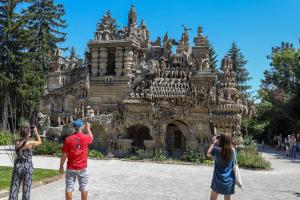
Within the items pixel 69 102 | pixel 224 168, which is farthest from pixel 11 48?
pixel 224 168

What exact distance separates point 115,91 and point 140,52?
11.9 ft

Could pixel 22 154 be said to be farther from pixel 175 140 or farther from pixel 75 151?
pixel 175 140

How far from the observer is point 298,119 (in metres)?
35.4

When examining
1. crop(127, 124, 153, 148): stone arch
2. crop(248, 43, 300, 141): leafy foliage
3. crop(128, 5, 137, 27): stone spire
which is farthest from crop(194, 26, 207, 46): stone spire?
crop(248, 43, 300, 141): leafy foliage

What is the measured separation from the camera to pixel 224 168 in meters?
7.89

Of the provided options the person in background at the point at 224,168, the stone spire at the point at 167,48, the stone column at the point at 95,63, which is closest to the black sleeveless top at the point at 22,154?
the person in background at the point at 224,168

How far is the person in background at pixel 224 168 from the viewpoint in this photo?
7.82 meters

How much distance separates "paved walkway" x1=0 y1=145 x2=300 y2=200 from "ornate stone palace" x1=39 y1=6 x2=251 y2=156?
3.68 metres

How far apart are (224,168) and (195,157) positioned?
45.2 ft

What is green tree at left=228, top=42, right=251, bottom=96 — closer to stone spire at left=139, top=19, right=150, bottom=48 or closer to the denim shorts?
stone spire at left=139, top=19, right=150, bottom=48

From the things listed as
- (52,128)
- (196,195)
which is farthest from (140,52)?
(196,195)

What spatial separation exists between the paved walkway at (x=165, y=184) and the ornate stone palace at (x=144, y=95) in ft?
12.1

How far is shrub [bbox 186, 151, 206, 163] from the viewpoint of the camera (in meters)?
21.3

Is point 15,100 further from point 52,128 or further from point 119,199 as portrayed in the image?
point 119,199
